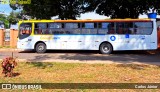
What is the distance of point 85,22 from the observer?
2067 centimetres

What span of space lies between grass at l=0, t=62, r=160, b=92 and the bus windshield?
349 inches

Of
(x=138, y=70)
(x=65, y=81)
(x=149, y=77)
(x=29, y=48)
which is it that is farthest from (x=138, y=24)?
(x=65, y=81)

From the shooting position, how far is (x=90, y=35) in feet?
67.6

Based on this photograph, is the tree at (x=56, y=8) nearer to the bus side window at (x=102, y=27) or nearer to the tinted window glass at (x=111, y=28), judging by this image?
the bus side window at (x=102, y=27)

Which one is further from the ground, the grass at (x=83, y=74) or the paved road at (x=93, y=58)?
the paved road at (x=93, y=58)

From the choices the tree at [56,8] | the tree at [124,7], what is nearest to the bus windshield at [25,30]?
A: the tree at [56,8]

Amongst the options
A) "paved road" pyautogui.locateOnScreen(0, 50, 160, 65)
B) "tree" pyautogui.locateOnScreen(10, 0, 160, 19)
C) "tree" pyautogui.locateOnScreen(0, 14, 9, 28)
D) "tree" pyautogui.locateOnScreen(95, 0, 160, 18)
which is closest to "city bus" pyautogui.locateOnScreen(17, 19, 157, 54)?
"paved road" pyautogui.locateOnScreen(0, 50, 160, 65)

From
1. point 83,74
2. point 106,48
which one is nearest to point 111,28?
point 106,48

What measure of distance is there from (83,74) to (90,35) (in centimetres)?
1024

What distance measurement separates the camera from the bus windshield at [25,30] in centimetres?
2133

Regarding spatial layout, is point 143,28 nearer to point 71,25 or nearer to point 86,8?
point 71,25

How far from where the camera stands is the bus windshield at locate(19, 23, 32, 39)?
2133 cm

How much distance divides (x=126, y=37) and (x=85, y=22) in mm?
2953

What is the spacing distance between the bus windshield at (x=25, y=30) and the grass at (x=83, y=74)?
8.87m
